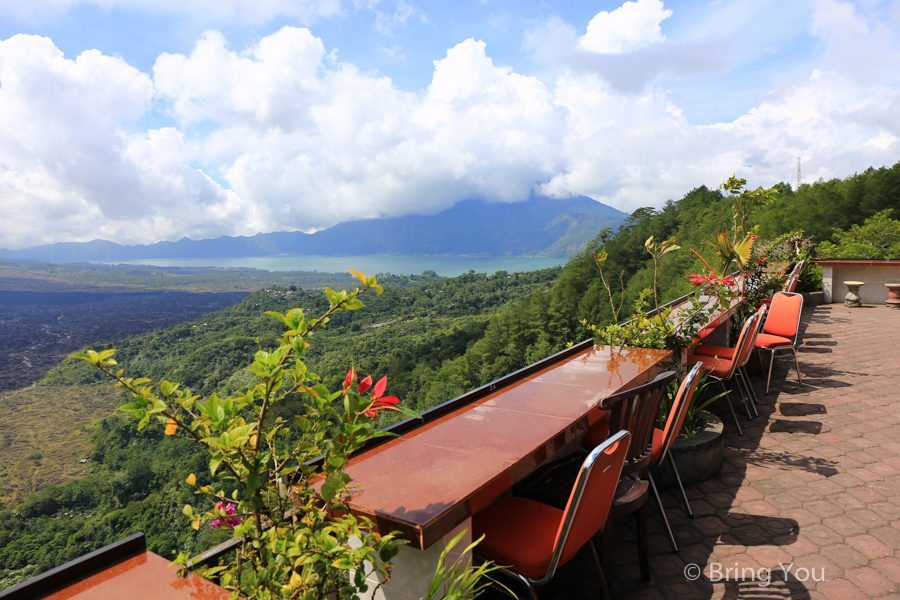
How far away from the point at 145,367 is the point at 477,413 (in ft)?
195

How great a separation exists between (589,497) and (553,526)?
328mm

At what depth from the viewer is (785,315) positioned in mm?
4617

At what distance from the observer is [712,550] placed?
222 centimetres

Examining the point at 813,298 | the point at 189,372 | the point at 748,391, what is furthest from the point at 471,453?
the point at 189,372

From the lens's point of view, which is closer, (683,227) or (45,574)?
(45,574)

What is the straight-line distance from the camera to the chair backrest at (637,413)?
1.82 meters

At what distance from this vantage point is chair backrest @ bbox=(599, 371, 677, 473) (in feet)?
5.98

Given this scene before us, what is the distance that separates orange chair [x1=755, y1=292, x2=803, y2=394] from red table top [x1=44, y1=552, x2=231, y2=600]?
461 centimetres

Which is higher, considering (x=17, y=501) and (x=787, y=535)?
(x=787, y=535)

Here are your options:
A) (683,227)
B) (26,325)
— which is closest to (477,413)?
(683,227)

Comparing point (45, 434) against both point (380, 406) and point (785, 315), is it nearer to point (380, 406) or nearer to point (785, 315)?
point (785, 315)

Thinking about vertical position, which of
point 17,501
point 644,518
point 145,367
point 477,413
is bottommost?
point 17,501

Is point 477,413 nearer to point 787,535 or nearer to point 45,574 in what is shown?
point 45,574

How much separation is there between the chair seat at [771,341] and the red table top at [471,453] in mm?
2418
